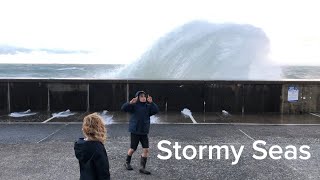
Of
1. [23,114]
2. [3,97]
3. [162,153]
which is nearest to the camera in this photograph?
[162,153]

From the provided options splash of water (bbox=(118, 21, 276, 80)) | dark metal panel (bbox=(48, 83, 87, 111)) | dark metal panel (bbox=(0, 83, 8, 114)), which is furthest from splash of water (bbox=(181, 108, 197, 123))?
splash of water (bbox=(118, 21, 276, 80))

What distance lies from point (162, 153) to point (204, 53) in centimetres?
1668

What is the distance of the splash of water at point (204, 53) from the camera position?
2164cm

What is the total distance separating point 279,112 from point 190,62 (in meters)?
10.9

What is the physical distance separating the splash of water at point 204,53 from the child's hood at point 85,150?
17.1 m

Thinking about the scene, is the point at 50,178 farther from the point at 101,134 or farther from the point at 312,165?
the point at 312,165

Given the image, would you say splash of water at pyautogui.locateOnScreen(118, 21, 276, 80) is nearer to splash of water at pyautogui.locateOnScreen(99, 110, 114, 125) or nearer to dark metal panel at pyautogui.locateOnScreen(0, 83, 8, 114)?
splash of water at pyautogui.locateOnScreen(99, 110, 114, 125)

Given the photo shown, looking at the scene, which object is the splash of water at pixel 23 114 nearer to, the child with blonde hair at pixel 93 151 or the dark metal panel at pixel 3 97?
the dark metal panel at pixel 3 97

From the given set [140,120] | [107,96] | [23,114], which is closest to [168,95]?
[107,96]

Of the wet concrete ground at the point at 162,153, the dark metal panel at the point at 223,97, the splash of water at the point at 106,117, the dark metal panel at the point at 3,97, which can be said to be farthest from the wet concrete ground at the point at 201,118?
the dark metal panel at the point at 3,97

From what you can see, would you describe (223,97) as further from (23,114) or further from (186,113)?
(23,114)

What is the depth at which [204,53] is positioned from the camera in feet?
76.4

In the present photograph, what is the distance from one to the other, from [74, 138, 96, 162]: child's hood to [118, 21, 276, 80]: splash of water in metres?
17.1

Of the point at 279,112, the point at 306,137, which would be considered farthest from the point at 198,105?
the point at 306,137
